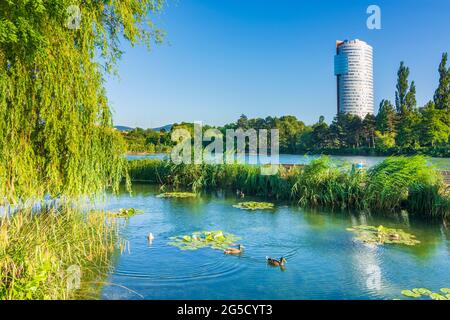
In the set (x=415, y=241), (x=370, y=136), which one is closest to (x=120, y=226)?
(x=415, y=241)

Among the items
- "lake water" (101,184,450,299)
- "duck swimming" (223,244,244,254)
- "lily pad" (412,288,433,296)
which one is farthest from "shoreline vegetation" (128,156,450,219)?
"lily pad" (412,288,433,296)

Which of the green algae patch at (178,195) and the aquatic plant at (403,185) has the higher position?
the aquatic plant at (403,185)

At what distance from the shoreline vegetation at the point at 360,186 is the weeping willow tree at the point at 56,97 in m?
6.64

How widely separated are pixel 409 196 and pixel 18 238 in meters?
8.81

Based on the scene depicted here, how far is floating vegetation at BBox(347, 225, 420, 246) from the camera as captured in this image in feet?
22.2

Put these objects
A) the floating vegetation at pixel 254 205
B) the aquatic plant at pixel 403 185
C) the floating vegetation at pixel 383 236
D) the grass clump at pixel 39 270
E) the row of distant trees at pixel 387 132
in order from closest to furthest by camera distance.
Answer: the grass clump at pixel 39 270 < the floating vegetation at pixel 383 236 < the aquatic plant at pixel 403 185 < the floating vegetation at pixel 254 205 < the row of distant trees at pixel 387 132

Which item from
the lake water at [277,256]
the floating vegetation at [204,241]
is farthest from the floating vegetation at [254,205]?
the floating vegetation at [204,241]

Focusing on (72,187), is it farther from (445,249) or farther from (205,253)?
(445,249)

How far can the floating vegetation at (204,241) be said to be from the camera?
6402 mm

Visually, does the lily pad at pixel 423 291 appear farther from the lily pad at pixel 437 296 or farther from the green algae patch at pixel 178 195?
the green algae patch at pixel 178 195

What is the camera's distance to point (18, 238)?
4.19 metres

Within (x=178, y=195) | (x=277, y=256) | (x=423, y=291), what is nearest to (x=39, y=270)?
(x=277, y=256)

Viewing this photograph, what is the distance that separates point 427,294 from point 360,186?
608 centimetres
